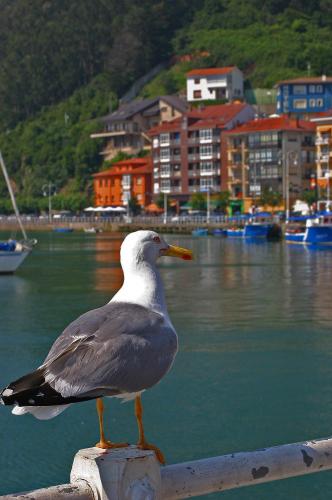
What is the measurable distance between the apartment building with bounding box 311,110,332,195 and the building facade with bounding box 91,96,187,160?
30080 mm

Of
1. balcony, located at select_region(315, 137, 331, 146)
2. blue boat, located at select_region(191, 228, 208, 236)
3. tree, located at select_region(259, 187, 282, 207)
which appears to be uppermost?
balcony, located at select_region(315, 137, 331, 146)

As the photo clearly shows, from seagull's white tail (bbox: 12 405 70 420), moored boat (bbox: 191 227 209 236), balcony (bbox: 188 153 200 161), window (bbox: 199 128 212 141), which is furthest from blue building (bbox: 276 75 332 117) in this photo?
seagull's white tail (bbox: 12 405 70 420)

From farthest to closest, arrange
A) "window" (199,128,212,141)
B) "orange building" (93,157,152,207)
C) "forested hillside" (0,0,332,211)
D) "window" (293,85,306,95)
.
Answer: "forested hillside" (0,0,332,211) → "orange building" (93,157,152,207) → "window" (293,85,306,95) → "window" (199,128,212,141)

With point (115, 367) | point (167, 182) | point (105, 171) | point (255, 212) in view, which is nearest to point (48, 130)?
point (105, 171)

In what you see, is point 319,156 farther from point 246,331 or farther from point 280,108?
point 246,331

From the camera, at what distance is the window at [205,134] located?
11594 centimetres

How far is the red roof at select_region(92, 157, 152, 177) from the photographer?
126 m

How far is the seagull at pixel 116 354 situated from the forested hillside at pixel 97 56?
134 metres

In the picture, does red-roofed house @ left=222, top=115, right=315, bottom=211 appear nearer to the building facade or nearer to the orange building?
the orange building

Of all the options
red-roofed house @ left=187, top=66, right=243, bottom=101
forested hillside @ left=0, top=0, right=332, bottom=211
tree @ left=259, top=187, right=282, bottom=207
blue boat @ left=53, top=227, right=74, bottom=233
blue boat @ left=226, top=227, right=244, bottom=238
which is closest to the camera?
blue boat @ left=226, top=227, right=244, bottom=238

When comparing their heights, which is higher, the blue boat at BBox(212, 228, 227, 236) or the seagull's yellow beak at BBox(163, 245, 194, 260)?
the seagull's yellow beak at BBox(163, 245, 194, 260)

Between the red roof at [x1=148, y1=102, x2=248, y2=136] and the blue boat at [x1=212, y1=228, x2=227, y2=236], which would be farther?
the red roof at [x1=148, y1=102, x2=248, y2=136]

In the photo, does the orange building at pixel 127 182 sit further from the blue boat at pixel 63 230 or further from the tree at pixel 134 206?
the blue boat at pixel 63 230

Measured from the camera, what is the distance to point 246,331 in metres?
27.0
